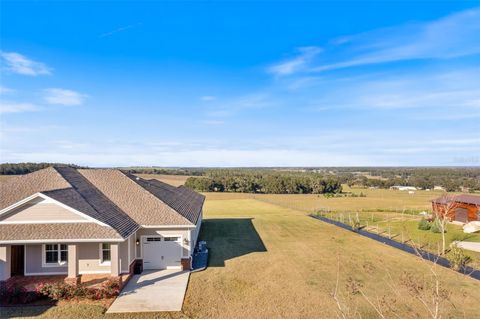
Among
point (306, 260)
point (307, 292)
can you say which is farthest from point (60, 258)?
point (306, 260)

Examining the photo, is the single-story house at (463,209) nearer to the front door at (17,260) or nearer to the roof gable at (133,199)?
the roof gable at (133,199)

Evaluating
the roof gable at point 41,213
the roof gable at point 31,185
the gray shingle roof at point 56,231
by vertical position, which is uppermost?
the roof gable at point 31,185

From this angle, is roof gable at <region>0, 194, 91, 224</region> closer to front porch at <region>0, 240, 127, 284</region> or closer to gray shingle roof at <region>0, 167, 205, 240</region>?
gray shingle roof at <region>0, 167, 205, 240</region>

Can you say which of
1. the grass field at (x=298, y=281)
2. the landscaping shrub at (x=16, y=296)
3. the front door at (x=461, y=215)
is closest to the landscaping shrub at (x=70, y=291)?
the landscaping shrub at (x=16, y=296)

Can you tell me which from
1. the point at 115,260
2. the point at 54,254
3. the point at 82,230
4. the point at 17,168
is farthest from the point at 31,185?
the point at 17,168

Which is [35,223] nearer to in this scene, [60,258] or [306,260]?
[60,258]

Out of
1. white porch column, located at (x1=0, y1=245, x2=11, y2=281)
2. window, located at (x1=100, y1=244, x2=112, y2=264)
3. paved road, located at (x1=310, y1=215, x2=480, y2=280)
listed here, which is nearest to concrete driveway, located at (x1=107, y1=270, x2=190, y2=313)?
window, located at (x1=100, y1=244, x2=112, y2=264)

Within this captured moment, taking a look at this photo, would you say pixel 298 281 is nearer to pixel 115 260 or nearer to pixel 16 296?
pixel 115 260
